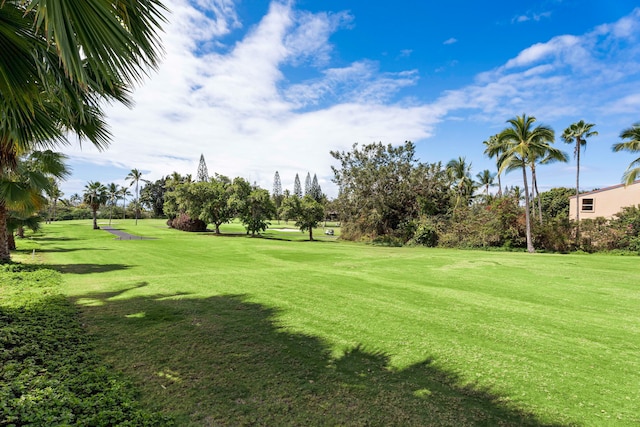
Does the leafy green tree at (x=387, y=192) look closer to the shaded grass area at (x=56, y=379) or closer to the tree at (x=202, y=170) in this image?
the shaded grass area at (x=56, y=379)

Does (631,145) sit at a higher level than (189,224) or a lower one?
higher

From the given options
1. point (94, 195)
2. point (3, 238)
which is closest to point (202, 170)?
point (94, 195)

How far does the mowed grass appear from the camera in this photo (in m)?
3.55

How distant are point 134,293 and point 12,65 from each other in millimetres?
7280

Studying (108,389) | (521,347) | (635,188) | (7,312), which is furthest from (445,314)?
(635,188)

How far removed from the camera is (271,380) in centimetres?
413

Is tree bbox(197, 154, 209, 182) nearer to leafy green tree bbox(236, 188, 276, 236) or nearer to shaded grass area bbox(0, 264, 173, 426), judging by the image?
leafy green tree bbox(236, 188, 276, 236)

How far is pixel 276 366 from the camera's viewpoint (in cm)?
455

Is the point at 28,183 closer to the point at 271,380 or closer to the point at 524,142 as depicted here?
the point at 271,380

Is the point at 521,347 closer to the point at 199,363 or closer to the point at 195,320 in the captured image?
the point at 199,363

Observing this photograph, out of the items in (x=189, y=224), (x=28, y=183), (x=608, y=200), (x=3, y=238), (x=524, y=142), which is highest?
(x=524, y=142)

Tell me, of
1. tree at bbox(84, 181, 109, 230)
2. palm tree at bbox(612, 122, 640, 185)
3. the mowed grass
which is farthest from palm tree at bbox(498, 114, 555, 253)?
tree at bbox(84, 181, 109, 230)

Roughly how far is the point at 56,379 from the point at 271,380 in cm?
265

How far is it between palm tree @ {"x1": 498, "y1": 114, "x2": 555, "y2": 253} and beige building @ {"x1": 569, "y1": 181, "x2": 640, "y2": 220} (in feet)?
25.9
